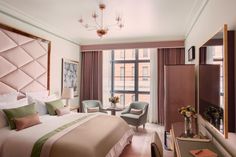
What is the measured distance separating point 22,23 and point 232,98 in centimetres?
392

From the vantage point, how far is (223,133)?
1599 mm

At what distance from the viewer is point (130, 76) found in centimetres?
618

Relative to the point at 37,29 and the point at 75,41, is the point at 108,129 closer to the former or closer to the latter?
the point at 37,29

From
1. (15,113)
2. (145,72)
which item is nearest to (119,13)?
(15,113)

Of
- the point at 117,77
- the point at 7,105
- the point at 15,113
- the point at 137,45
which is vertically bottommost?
the point at 15,113

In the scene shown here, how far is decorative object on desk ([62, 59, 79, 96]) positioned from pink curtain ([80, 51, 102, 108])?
332mm

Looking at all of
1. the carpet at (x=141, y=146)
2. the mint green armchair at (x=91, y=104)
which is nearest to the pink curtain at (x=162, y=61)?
the carpet at (x=141, y=146)

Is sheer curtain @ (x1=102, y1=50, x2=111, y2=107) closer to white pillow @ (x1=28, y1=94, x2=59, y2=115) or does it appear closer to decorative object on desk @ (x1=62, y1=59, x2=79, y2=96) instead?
decorative object on desk @ (x1=62, y1=59, x2=79, y2=96)

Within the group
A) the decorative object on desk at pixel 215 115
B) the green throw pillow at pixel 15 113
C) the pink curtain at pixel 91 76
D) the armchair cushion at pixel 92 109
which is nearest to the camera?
the decorative object on desk at pixel 215 115

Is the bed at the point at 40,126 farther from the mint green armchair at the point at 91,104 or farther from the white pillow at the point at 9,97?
the mint green armchair at the point at 91,104

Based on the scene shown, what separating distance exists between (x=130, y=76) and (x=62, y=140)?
13.8 ft

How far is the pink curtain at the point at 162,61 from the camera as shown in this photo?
17.2ft

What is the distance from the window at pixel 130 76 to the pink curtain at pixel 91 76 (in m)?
0.58

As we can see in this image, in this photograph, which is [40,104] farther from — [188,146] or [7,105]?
[188,146]
